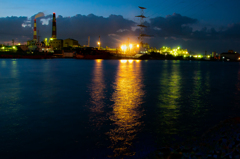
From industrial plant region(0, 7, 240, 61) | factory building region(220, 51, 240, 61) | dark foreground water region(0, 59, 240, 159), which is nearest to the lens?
dark foreground water region(0, 59, 240, 159)

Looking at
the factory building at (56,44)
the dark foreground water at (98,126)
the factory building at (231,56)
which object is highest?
the factory building at (56,44)

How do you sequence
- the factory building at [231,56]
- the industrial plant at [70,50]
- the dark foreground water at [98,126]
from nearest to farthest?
the dark foreground water at [98,126], the industrial plant at [70,50], the factory building at [231,56]

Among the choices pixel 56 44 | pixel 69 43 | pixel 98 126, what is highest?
pixel 69 43

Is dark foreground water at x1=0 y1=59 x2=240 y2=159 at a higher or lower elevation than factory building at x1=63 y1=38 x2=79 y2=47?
lower

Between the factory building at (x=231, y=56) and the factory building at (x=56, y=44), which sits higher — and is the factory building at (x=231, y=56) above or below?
below

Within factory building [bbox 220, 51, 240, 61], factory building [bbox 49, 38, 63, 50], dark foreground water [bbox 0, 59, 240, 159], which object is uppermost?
→ factory building [bbox 49, 38, 63, 50]

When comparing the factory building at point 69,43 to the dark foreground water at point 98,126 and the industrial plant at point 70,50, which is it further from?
the dark foreground water at point 98,126

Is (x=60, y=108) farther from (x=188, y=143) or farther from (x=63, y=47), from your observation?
(x=63, y=47)

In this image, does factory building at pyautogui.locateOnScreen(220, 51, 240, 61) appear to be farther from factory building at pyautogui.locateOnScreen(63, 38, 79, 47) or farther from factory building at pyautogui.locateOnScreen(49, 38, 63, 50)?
factory building at pyautogui.locateOnScreen(49, 38, 63, 50)

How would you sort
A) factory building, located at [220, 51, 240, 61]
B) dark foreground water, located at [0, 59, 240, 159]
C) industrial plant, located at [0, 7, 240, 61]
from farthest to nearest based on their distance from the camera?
factory building, located at [220, 51, 240, 61] < industrial plant, located at [0, 7, 240, 61] < dark foreground water, located at [0, 59, 240, 159]

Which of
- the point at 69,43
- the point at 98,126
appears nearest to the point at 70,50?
the point at 69,43

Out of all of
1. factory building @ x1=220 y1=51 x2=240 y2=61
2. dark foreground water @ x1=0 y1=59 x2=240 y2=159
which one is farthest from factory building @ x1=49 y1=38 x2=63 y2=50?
factory building @ x1=220 y1=51 x2=240 y2=61

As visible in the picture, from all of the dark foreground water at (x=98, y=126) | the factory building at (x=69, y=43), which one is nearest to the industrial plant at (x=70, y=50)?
the factory building at (x=69, y=43)

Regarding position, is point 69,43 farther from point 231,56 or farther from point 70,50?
point 231,56
